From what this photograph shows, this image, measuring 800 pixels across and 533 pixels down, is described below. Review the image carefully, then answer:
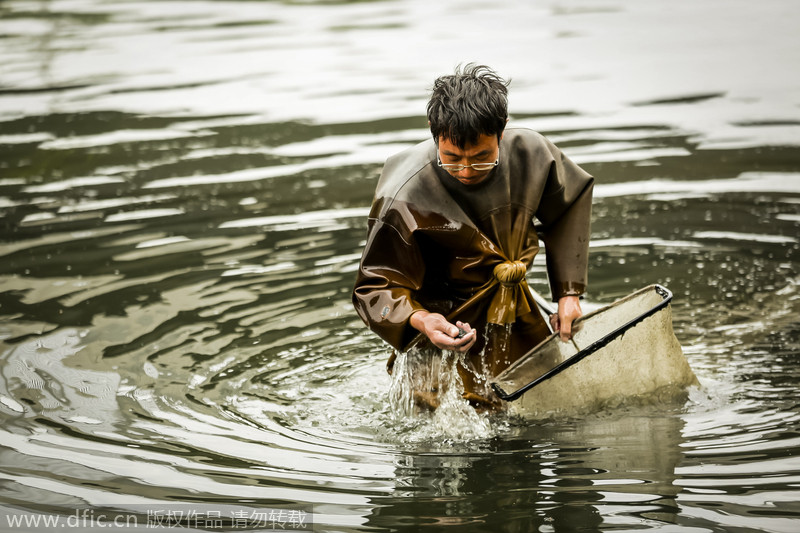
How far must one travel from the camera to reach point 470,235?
399 cm

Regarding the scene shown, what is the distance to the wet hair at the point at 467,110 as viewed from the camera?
3.70 meters

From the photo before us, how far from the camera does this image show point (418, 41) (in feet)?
43.3

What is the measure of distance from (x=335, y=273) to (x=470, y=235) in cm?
225

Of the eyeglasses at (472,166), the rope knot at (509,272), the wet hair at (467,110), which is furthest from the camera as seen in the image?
the rope knot at (509,272)

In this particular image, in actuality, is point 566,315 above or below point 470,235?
below

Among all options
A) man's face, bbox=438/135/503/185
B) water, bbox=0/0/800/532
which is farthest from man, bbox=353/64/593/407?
water, bbox=0/0/800/532

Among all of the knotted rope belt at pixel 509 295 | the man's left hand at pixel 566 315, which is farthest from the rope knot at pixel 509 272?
the man's left hand at pixel 566 315

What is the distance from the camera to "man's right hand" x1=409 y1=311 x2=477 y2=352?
3.71 meters

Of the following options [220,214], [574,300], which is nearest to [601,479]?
[574,300]

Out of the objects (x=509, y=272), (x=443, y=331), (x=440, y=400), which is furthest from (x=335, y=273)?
(x=443, y=331)

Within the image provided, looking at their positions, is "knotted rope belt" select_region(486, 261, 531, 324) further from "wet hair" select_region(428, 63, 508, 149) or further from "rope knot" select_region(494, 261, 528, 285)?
"wet hair" select_region(428, 63, 508, 149)

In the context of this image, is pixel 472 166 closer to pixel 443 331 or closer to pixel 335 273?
pixel 443 331

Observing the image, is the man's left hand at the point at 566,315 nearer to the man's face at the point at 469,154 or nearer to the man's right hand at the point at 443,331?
the man's right hand at the point at 443,331

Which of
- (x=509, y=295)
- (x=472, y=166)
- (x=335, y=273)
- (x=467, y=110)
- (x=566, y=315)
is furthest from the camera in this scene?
(x=335, y=273)
